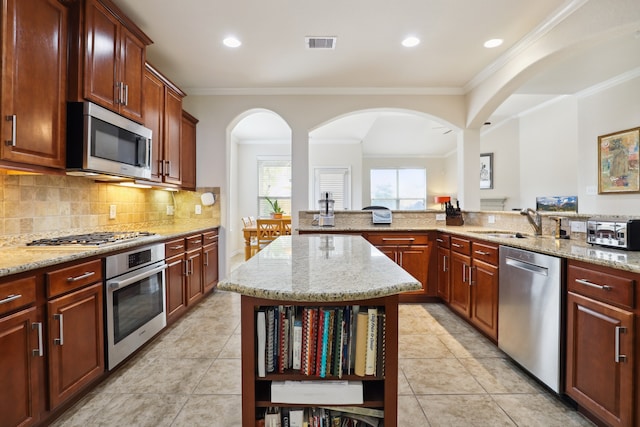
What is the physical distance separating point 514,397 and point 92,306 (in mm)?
2556

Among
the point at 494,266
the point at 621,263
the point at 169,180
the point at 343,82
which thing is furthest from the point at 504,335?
the point at 169,180

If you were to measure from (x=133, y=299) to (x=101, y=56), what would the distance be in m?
1.70

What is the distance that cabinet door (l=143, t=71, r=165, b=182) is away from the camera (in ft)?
9.40

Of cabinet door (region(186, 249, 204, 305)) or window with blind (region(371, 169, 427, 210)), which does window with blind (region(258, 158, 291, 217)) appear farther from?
cabinet door (region(186, 249, 204, 305))

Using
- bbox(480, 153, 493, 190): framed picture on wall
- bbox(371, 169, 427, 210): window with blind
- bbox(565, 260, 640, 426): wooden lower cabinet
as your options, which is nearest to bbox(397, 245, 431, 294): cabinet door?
bbox(565, 260, 640, 426): wooden lower cabinet

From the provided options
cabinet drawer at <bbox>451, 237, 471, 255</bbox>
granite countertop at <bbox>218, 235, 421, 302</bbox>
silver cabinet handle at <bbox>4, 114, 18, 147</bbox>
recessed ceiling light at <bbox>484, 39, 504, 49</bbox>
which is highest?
recessed ceiling light at <bbox>484, 39, 504, 49</bbox>

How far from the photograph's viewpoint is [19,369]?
4.47ft

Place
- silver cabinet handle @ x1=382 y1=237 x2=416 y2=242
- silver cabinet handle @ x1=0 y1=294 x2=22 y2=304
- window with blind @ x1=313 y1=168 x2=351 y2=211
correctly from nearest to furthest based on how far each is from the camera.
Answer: silver cabinet handle @ x1=0 y1=294 x2=22 y2=304
silver cabinet handle @ x1=382 y1=237 x2=416 y2=242
window with blind @ x1=313 y1=168 x2=351 y2=211

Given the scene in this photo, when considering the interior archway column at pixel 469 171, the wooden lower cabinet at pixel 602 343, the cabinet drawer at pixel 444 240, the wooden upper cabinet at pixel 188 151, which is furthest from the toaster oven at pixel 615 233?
the wooden upper cabinet at pixel 188 151

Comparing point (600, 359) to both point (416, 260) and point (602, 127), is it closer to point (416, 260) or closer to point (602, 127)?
point (416, 260)

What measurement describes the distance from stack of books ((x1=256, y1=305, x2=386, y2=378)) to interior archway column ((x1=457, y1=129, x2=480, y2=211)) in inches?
133

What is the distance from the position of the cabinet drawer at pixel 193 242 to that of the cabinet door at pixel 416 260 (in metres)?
2.24

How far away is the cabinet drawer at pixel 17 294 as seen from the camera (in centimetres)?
128

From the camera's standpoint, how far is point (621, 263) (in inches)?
55.3
